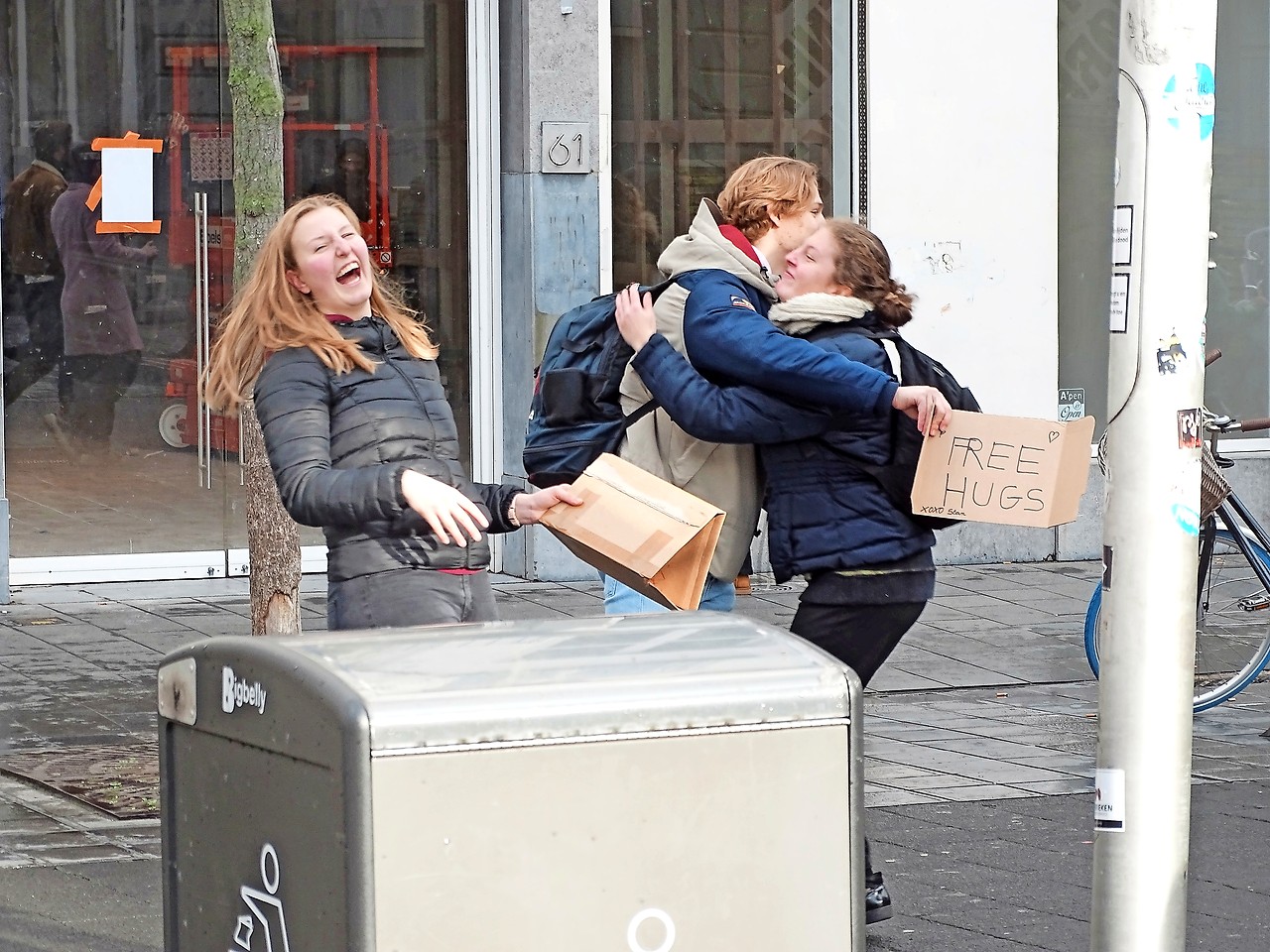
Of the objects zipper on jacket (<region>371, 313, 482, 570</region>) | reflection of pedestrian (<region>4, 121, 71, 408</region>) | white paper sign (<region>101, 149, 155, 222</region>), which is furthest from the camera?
white paper sign (<region>101, 149, 155, 222</region>)

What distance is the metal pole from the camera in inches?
131

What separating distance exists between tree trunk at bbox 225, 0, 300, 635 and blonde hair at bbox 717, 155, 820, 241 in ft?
6.61

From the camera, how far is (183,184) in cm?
1023

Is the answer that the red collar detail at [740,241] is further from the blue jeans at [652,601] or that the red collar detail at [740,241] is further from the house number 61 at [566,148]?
the house number 61 at [566,148]

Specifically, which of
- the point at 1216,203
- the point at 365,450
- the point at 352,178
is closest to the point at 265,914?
the point at 365,450

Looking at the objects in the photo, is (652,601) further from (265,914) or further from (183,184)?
(183,184)

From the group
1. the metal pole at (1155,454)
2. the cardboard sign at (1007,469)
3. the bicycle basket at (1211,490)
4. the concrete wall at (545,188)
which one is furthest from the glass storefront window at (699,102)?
the metal pole at (1155,454)

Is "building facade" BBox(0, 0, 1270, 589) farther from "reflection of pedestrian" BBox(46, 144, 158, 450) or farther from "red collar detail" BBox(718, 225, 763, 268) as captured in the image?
"red collar detail" BBox(718, 225, 763, 268)

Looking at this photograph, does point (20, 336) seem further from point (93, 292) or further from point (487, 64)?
point (487, 64)

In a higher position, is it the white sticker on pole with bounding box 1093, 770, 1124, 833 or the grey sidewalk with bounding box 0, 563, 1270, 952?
the white sticker on pole with bounding box 1093, 770, 1124, 833

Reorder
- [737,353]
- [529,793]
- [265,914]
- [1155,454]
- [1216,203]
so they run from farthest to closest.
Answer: [1216,203] → [737,353] → [1155,454] → [265,914] → [529,793]

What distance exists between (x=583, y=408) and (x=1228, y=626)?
4080 mm

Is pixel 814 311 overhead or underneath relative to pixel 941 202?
underneath

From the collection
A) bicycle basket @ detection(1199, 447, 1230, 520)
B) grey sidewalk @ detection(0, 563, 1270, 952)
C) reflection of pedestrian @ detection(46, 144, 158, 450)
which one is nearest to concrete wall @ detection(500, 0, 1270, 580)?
grey sidewalk @ detection(0, 563, 1270, 952)
